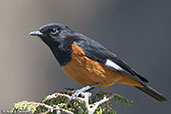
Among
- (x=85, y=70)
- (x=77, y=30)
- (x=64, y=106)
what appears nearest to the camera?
(x=64, y=106)

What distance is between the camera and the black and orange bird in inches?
132

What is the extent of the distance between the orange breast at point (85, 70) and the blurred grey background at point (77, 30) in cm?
205

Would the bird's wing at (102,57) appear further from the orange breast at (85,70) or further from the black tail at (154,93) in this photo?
A: the black tail at (154,93)

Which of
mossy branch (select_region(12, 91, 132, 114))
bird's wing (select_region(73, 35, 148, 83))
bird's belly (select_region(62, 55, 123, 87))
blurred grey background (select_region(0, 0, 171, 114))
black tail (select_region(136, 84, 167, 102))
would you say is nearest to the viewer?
mossy branch (select_region(12, 91, 132, 114))

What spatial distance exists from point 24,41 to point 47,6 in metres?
0.62

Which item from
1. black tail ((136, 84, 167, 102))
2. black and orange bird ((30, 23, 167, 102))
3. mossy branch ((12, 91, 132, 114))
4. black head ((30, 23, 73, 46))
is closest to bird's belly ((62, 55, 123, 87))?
black and orange bird ((30, 23, 167, 102))

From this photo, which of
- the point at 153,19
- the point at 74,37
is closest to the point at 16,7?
the point at 153,19

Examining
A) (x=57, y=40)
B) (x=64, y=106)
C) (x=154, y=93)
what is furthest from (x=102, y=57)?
(x=64, y=106)

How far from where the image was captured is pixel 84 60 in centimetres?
338

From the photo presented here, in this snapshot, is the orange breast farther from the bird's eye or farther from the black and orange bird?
the bird's eye

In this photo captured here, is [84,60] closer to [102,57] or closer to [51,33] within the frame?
[102,57]

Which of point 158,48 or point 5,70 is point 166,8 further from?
point 5,70

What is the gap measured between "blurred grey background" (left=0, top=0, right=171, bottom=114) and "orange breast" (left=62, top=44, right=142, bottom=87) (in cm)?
205

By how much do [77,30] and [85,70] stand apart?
2.56 m
